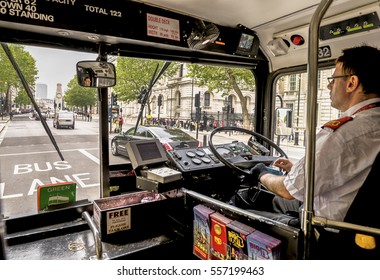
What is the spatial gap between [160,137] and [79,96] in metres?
1.40

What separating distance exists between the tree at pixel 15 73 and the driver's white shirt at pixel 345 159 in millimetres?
2031

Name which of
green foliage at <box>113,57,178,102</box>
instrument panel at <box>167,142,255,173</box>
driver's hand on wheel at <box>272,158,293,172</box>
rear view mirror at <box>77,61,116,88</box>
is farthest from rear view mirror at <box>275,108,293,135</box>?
rear view mirror at <box>77,61,116,88</box>

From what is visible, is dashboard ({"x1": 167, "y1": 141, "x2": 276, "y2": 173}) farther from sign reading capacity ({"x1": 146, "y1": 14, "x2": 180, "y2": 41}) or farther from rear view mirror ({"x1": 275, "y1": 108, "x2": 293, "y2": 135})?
sign reading capacity ({"x1": 146, "y1": 14, "x2": 180, "y2": 41})

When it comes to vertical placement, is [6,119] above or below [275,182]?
above

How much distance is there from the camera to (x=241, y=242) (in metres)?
1.43

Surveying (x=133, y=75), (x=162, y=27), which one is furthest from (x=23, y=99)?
(x=162, y=27)

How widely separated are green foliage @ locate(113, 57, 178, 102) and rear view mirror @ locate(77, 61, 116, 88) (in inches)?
10.7

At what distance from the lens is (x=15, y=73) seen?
1959 millimetres

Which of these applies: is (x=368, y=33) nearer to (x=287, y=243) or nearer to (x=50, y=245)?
(x=287, y=243)

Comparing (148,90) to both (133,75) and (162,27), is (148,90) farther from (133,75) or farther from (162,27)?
(162,27)

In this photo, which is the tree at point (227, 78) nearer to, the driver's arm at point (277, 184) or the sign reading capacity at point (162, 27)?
the sign reading capacity at point (162, 27)

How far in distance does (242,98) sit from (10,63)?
3016 millimetres

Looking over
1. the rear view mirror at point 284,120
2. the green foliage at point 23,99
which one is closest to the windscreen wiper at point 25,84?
the green foliage at point 23,99
